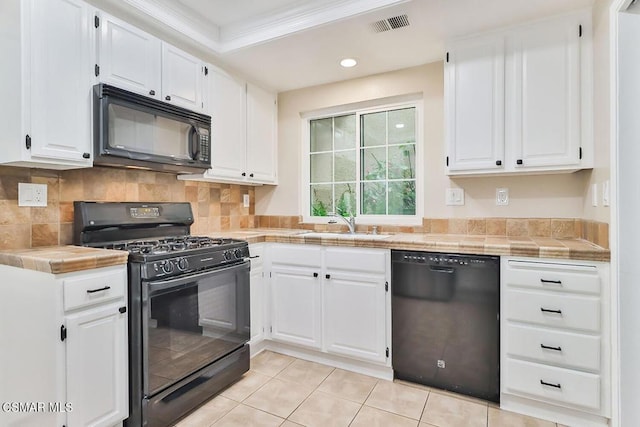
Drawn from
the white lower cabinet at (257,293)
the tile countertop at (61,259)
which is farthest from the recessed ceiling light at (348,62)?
the tile countertop at (61,259)

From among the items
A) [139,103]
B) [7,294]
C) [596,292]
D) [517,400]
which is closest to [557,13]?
[596,292]

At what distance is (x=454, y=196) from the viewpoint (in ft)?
8.81

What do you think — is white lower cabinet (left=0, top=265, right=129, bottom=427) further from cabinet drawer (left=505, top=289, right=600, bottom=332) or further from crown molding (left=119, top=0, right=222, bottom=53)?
cabinet drawer (left=505, top=289, right=600, bottom=332)

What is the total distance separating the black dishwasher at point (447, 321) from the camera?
2.04 meters

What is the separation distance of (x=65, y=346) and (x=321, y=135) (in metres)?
2.57

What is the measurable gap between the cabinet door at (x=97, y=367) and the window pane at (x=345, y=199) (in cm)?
200

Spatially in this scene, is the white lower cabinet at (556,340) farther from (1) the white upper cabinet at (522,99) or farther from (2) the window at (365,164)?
(2) the window at (365,164)

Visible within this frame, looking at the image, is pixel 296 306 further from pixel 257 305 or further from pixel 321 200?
pixel 321 200

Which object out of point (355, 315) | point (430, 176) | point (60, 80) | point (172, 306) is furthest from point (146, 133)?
point (430, 176)

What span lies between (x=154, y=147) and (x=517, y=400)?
262 centimetres

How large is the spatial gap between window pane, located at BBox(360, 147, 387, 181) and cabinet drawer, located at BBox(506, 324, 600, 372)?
1.60 meters

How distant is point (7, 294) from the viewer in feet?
5.49

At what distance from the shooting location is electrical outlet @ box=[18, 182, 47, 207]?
185cm

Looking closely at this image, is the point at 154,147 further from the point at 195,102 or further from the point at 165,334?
the point at 165,334
